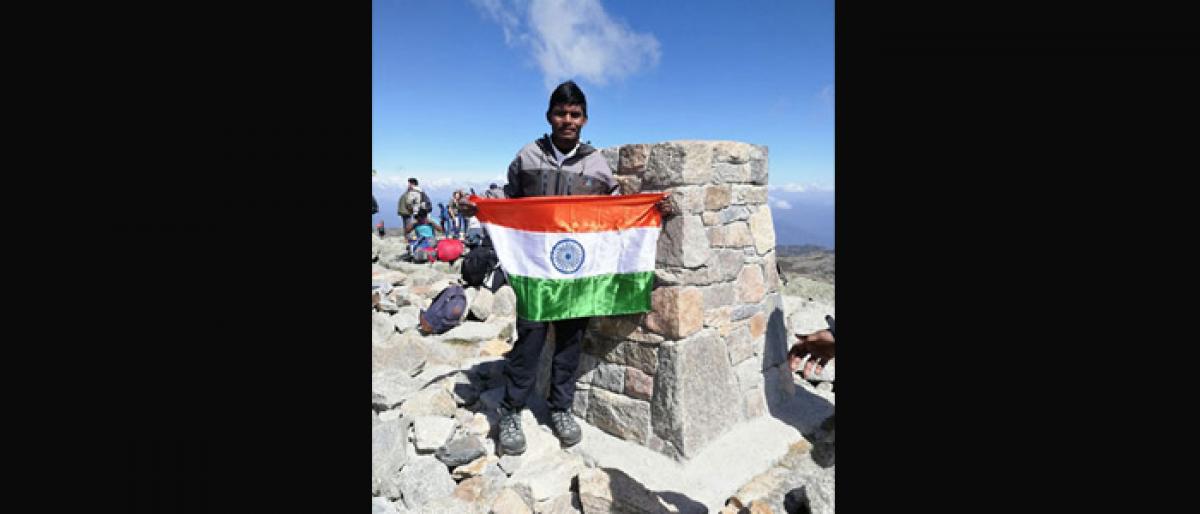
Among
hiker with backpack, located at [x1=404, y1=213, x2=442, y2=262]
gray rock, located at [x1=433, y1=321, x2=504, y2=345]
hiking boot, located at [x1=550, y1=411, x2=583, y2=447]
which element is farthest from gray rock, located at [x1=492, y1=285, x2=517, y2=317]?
hiker with backpack, located at [x1=404, y1=213, x2=442, y2=262]

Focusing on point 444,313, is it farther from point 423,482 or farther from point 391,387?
point 423,482

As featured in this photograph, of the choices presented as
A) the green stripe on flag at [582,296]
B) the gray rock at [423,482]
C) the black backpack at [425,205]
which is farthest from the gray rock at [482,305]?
the black backpack at [425,205]

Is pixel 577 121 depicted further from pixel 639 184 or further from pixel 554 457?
pixel 554 457

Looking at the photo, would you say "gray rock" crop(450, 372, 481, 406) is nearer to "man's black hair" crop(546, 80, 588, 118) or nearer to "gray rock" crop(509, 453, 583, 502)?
"gray rock" crop(509, 453, 583, 502)

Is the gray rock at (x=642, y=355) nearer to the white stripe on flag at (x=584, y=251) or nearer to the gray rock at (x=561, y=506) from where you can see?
the white stripe on flag at (x=584, y=251)

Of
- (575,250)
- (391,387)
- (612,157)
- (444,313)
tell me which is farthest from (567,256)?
(444,313)

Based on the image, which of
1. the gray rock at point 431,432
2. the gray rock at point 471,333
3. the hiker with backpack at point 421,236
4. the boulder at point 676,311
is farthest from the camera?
the hiker with backpack at point 421,236
